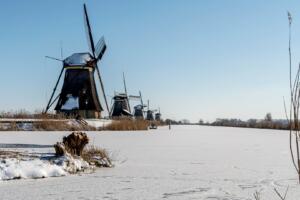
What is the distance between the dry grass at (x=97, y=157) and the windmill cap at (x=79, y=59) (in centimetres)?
1821

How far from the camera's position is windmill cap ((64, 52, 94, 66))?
77.6 feet

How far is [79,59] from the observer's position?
23.9 meters

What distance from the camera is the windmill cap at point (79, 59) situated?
Answer: 23.7m

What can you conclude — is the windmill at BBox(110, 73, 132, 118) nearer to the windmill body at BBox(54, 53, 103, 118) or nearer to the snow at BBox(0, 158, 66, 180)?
the windmill body at BBox(54, 53, 103, 118)

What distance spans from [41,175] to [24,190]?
2.92 ft

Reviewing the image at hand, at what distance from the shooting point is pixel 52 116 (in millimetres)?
18172

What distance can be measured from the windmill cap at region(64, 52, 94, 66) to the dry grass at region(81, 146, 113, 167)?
18.2 m

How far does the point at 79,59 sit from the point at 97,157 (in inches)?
743

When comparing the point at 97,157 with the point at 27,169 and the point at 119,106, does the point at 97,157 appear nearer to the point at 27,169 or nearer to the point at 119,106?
the point at 27,169

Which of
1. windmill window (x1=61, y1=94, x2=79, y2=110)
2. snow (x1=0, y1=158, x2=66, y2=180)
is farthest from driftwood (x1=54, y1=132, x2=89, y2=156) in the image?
windmill window (x1=61, y1=94, x2=79, y2=110)

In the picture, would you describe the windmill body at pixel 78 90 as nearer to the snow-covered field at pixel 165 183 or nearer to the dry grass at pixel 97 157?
the dry grass at pixel 97 157

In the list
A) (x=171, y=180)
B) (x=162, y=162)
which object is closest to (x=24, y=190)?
(x=171, y=180)

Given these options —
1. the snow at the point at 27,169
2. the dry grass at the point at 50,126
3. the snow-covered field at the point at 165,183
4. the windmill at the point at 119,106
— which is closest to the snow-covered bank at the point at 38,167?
the snow at the point at 27,169

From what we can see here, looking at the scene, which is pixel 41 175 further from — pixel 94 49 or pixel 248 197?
pixel 94 49
